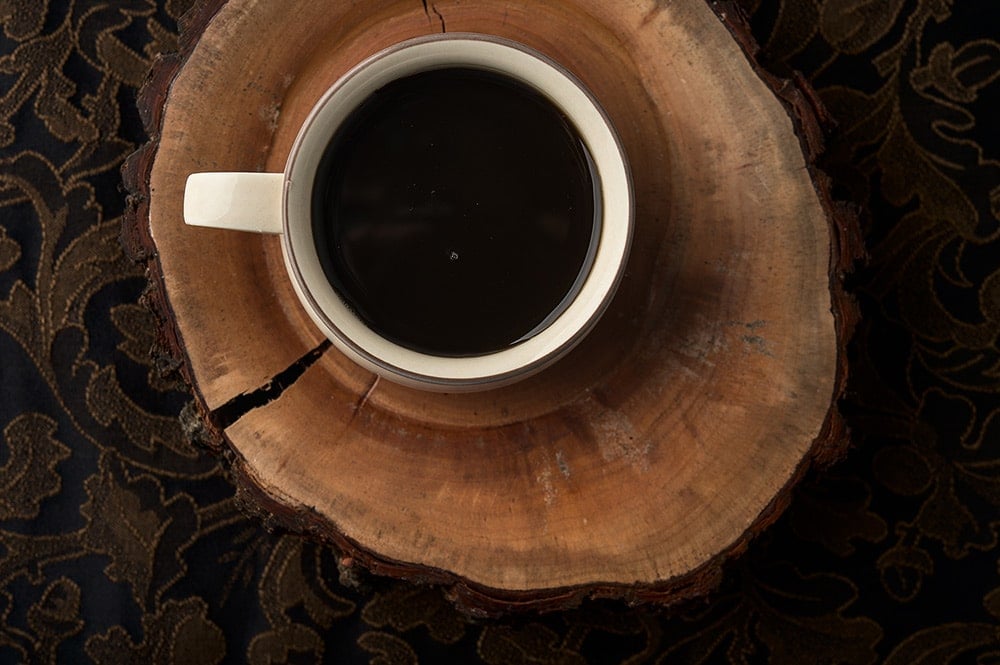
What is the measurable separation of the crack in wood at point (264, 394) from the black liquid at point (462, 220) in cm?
8

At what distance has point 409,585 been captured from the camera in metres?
0.90

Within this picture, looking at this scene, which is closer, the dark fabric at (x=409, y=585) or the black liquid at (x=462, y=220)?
the black liquid at (x=462, y=220)

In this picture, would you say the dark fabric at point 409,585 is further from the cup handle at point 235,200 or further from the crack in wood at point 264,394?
the cup handle at point 235,200

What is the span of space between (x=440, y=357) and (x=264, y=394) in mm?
159

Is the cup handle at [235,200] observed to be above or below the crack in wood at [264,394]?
above

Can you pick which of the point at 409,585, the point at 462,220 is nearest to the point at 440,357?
the point at 462,220

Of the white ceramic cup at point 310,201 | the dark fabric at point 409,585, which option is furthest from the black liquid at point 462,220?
the dark fabric at point 409,585

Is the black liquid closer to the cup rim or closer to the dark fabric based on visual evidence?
the cup rim

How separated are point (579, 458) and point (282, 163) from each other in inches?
13.7

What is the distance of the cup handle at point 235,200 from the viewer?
522mm

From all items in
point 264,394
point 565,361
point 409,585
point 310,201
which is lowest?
point 409,585

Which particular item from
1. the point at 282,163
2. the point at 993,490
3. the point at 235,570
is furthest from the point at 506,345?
the point at 993,490

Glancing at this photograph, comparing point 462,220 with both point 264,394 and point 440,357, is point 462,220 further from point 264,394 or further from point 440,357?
point 264,394

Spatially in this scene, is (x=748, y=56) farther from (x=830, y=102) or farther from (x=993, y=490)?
(x=993, y=490)
